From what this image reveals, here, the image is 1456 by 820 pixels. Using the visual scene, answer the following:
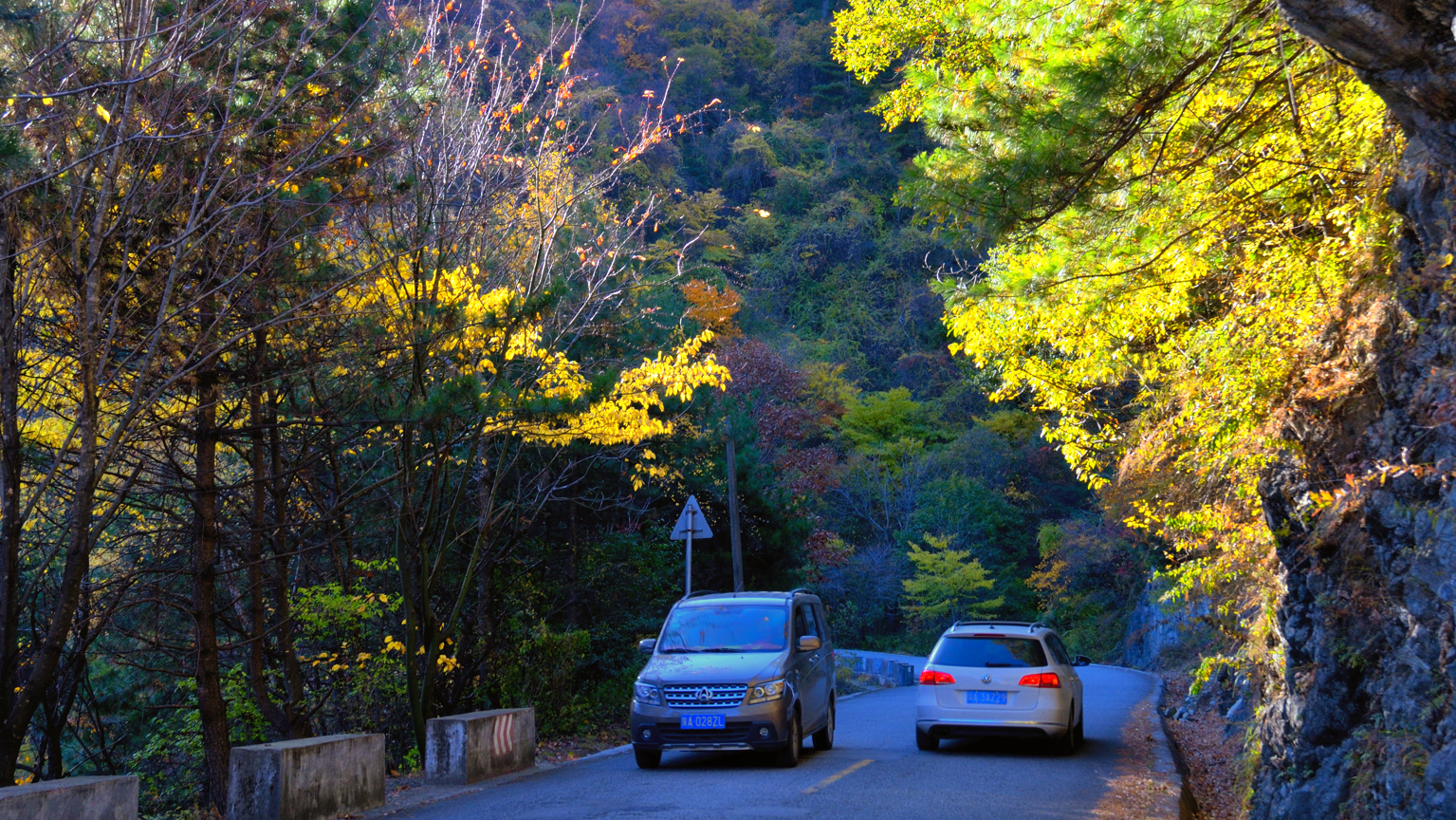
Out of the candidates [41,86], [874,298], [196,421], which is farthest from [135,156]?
[874,298]

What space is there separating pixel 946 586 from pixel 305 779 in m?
36.7

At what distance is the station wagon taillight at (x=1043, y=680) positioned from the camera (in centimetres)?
1222

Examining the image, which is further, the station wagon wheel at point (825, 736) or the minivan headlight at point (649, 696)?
the station wagon wheel at point (825, 736)

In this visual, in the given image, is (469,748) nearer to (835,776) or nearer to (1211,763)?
(835,776)

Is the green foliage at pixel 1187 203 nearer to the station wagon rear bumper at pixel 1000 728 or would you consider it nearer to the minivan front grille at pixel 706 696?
the station wagon rear bumper at pixel 1000 728

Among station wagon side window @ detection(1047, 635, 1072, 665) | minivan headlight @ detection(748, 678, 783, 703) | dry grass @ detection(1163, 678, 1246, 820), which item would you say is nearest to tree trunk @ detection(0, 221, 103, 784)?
minivan headlight @ detection(748, 678, 783, 703)

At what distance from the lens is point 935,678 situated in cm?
1263

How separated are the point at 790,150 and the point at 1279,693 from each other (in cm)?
5734

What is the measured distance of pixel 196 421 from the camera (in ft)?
40.2

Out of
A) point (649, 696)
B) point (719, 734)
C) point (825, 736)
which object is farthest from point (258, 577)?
point (825, 736)

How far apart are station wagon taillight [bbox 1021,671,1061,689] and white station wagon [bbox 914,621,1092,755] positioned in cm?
1

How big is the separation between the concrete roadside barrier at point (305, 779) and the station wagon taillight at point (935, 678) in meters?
6.41

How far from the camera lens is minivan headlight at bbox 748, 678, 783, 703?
10.9 meters

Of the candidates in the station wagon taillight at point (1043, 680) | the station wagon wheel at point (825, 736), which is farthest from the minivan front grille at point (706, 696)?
the station wagon taillight at point (1043, 680)
